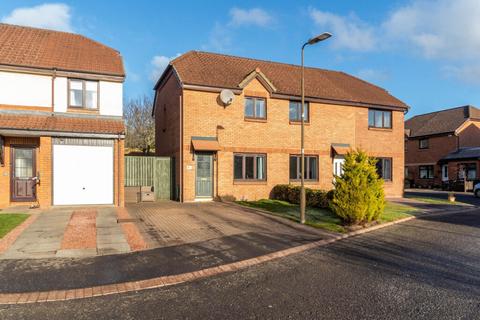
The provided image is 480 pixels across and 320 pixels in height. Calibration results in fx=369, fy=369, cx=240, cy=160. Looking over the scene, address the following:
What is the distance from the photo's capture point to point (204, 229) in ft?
36.0

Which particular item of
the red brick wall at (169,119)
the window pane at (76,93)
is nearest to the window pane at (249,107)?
the red brick wall at (169,119)

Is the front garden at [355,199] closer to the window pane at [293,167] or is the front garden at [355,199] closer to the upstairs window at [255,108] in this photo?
the window pane at [293,167]

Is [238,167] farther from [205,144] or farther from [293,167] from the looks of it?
[293,167]

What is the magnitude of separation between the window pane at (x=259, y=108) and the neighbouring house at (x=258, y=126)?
0.02 meters

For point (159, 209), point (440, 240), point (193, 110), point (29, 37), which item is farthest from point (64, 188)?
point (440, 240)

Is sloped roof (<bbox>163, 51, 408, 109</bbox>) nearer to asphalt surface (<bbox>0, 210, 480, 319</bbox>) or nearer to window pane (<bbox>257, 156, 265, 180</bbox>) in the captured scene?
window pane (<bbox>257, 156, 265, 180</bbox>)

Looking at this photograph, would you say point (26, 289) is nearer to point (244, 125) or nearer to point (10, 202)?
point (10, 202)

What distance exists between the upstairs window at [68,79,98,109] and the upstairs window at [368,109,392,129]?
16273mm

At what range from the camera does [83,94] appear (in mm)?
15719

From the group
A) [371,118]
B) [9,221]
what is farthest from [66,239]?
[371,118]

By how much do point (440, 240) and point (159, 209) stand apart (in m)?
10.1

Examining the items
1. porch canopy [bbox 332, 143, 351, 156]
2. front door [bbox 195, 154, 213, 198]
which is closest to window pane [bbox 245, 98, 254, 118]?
front door [bbox 195, 154, 213, 198]

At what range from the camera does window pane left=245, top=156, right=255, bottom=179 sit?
19.4 m

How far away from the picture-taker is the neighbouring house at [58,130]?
47.2 feet
